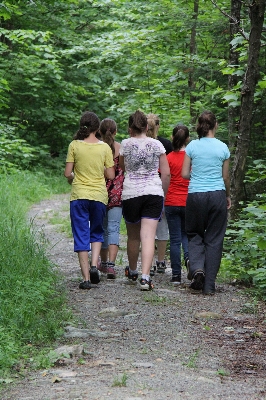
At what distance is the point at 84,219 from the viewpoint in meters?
7.88

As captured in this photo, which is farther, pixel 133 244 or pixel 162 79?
pixel 162 79

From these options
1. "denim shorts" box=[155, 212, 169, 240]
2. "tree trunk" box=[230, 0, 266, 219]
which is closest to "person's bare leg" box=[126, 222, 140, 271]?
"denim shorts" box=[155, 212, 169, 240]

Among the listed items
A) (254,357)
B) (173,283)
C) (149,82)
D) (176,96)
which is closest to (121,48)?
(149,82)

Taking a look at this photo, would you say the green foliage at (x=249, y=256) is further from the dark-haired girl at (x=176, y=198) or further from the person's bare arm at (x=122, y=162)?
the person's bare arm at (x=122, y=162)

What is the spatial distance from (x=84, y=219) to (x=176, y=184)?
147 cm

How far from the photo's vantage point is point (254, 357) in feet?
17.5

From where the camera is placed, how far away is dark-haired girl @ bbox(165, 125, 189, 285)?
8586mm

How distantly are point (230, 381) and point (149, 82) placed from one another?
38.0ft

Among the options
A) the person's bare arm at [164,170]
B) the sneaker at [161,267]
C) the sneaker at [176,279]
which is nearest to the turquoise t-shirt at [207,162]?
the person's bare arm at [164,170]

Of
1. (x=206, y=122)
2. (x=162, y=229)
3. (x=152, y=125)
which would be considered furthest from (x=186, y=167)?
(x=162, y=229)

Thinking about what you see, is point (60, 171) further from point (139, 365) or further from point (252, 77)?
point (139, 365)

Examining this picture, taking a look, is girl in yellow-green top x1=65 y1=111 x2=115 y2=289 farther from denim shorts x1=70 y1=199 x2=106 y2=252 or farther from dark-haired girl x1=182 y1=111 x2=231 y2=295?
dark-haired girl x1=182 y1=111 x2=231 y2=295

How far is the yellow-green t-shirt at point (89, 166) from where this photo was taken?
25.8 ft

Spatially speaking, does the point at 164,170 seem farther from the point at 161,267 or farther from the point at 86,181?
the point at 161,267
